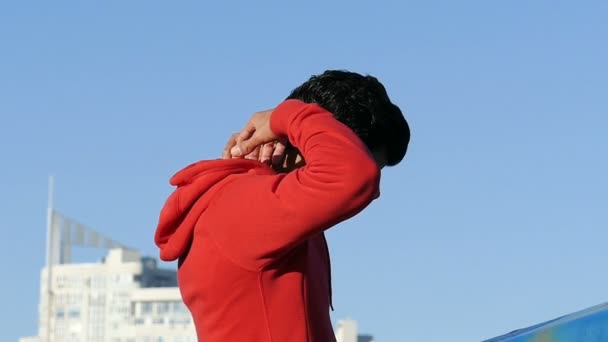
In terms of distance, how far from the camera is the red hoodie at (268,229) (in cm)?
112

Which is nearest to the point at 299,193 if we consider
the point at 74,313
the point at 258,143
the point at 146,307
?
the point at 258,143

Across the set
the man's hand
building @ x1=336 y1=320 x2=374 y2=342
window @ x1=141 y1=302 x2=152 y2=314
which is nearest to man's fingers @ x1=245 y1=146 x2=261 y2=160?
the man's hand

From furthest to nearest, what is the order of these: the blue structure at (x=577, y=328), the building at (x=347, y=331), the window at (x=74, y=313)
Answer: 1. the window at (x=74, y=313)
2. the building at (x=347, y=331)
3. the blue structure at (x=577, y=328)

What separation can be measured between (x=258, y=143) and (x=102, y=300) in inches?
1915

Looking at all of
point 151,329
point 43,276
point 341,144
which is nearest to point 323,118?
point 341,144

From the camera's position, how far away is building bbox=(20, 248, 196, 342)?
47.9 metres

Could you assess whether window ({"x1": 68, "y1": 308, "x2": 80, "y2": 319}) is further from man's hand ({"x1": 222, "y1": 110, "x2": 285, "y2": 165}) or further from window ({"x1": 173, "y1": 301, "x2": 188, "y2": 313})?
man's hand ({"x1": 222, "y1": 110, "x2": 285, "y2": 165})

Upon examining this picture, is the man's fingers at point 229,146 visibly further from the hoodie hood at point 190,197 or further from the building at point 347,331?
the building at point 347,331

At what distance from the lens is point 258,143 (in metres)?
1.23

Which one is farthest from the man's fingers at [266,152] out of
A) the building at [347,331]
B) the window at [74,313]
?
the window at [74,313]

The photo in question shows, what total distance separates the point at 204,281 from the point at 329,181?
148 mm

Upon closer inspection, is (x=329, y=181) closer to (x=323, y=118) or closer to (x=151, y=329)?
(x=323, y=118)

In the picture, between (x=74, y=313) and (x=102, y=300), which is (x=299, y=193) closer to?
(x=102, y=300)

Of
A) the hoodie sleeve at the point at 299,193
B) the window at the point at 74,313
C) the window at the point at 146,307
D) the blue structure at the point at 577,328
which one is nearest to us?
the blue structure at the point at 577,328
